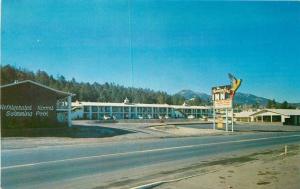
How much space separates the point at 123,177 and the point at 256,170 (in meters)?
4.08

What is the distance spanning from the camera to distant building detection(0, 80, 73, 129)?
34.8m

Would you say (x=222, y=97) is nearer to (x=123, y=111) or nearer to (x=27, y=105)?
(x=27, y=105)

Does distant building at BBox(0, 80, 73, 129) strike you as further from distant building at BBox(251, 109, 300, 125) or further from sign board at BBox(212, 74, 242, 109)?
distant building at BBox(251, 109, 300, 125)

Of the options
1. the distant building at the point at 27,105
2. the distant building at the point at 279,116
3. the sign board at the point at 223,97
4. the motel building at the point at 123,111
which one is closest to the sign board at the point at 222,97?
the sign board at the point at 223,97

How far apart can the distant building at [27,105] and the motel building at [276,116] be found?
185 feet

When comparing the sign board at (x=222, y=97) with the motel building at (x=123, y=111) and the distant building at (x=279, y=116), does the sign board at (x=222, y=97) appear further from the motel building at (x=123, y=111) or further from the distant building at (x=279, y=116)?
the motel building at (x=123, y=111)

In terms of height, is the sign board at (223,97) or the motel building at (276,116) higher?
the sign board at (223,97)

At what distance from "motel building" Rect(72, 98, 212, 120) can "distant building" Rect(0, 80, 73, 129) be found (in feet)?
152

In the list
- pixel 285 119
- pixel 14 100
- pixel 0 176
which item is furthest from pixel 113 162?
pixel 285 119

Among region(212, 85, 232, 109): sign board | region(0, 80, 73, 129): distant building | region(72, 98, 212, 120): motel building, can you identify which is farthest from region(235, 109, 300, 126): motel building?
region(0, 80, 73, 129): distant building

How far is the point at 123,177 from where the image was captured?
11789mm

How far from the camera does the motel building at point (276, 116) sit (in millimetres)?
82812

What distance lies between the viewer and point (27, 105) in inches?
1444

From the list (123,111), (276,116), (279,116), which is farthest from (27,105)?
(276,116)
